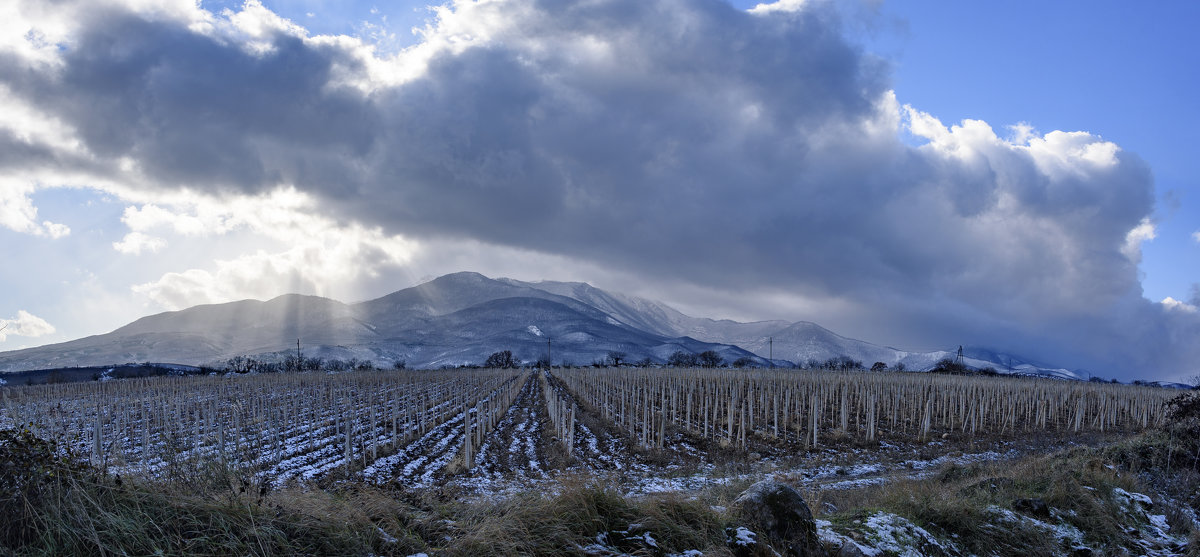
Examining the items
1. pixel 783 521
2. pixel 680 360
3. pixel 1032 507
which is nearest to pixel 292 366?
pixel 680 360

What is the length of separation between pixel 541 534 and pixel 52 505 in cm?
437

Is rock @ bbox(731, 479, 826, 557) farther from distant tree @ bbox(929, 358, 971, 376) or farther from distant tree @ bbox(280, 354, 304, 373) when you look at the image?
distant tree @ bbox(929, 358, 971, 376)

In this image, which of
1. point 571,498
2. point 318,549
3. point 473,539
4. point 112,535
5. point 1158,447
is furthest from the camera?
point 1158,447

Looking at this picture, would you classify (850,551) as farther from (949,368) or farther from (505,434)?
(949,368)

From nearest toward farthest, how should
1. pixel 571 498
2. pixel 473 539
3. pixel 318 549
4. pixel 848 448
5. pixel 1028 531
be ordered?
pixel 318 549, pixel 473 539, pixel 571 498, pixel 1028 531, pixel 848 448

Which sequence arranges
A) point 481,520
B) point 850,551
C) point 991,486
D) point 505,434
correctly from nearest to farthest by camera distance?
point 481,520
point 850,551
point 991,486
point 505,434

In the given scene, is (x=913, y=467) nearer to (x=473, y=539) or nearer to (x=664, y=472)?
(x=664, y=472)

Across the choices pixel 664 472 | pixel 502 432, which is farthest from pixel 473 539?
pixel 502 432

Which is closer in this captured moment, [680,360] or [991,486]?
[991,486]

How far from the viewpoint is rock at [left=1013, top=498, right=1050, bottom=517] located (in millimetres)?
9320

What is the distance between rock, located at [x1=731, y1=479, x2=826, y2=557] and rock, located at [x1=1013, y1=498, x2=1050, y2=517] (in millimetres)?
4628

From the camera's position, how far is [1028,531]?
8.70m

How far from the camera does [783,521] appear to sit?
23.0 feet

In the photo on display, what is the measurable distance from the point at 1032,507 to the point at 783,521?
5.37 m
